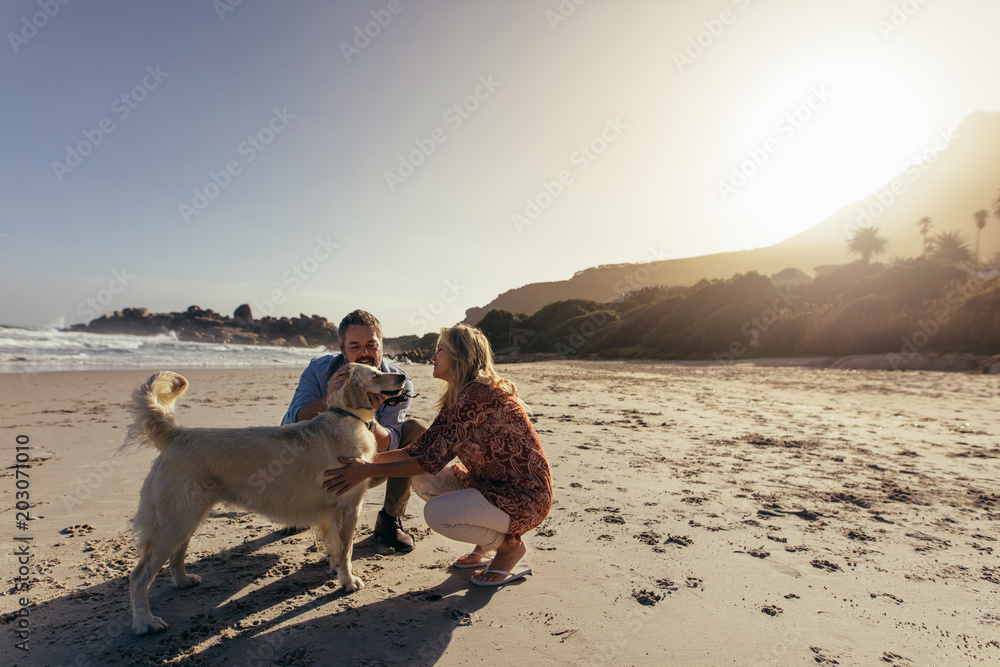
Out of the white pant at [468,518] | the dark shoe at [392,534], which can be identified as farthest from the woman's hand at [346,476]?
the dark shoe at [392,534]

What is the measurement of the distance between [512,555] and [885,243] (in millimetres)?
66397

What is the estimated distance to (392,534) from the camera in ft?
12.7

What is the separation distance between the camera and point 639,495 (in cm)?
478

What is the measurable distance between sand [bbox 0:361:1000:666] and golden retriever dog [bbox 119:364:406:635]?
13.5 inches

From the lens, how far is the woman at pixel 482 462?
10.7 ft

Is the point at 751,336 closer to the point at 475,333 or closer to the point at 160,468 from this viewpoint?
the point at 475,333

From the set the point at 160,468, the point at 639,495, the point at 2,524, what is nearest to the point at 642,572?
the point at 639,495

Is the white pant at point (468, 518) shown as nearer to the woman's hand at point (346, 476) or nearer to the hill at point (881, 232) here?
the woman's hand at point (346, 476)

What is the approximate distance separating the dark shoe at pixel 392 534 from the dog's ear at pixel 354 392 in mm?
1219

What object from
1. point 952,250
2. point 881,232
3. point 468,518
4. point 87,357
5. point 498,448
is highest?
point 881,232

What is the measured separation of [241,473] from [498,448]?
1699 millimetres

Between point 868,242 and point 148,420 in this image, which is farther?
point 868,242

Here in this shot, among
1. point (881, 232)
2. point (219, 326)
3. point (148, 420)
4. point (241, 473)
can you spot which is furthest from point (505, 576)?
point (881, 232)

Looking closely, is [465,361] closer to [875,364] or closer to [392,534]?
[392,534]
